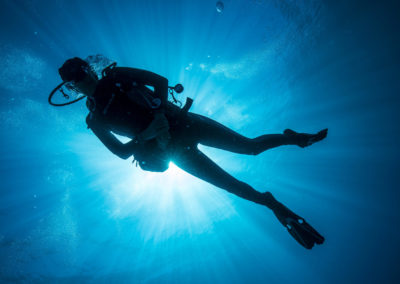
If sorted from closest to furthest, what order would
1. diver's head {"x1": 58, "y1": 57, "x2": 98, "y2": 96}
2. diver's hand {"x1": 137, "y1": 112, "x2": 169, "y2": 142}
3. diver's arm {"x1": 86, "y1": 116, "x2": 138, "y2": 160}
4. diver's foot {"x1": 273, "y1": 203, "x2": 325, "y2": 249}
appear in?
diver's hand {"x1": 137, "y1": 112, "x2": 169, "y2": 142} < diver's arm {"x1": 86, "y1": 116, "x2": 138, "y2": 160} < diver's head {"x1": 58, "y1": 57, "x2": 98, "y2": 96} < diver's foot {"x1": 273, "y1": 203, "x2": 325, "y2": 249}

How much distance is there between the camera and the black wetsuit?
7.55 feet

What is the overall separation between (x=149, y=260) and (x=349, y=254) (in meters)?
45.7

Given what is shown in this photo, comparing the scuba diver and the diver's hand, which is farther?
the scuba diver

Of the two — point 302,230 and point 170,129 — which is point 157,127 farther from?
point 302,230

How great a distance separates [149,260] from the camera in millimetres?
35281

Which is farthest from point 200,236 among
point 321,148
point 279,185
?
point 321,148

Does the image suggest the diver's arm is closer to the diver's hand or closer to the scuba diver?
the scuba diver

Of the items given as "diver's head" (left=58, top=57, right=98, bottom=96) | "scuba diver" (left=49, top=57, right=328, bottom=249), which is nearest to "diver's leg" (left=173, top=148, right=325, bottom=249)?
"scuba diver" (left=49, top=57, right=328, bottom=249)

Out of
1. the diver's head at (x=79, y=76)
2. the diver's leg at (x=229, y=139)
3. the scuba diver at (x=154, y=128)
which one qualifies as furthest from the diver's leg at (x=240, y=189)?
the diver's head at (x=79, y=76)

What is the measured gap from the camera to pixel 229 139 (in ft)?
9.04

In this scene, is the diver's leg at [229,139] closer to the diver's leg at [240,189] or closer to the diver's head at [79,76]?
the diver's leg at [240,189]

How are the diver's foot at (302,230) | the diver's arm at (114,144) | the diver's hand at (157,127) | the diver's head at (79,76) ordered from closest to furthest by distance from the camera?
1. the diver's hand at (157,127)
2. the diver's arm at (114,144)
3. the diver's head at (79,76)
4. the diver's foot at (302,230)

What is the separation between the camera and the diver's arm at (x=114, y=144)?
226 cm

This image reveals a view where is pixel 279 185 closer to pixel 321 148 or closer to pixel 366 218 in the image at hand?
pixel 321 148
